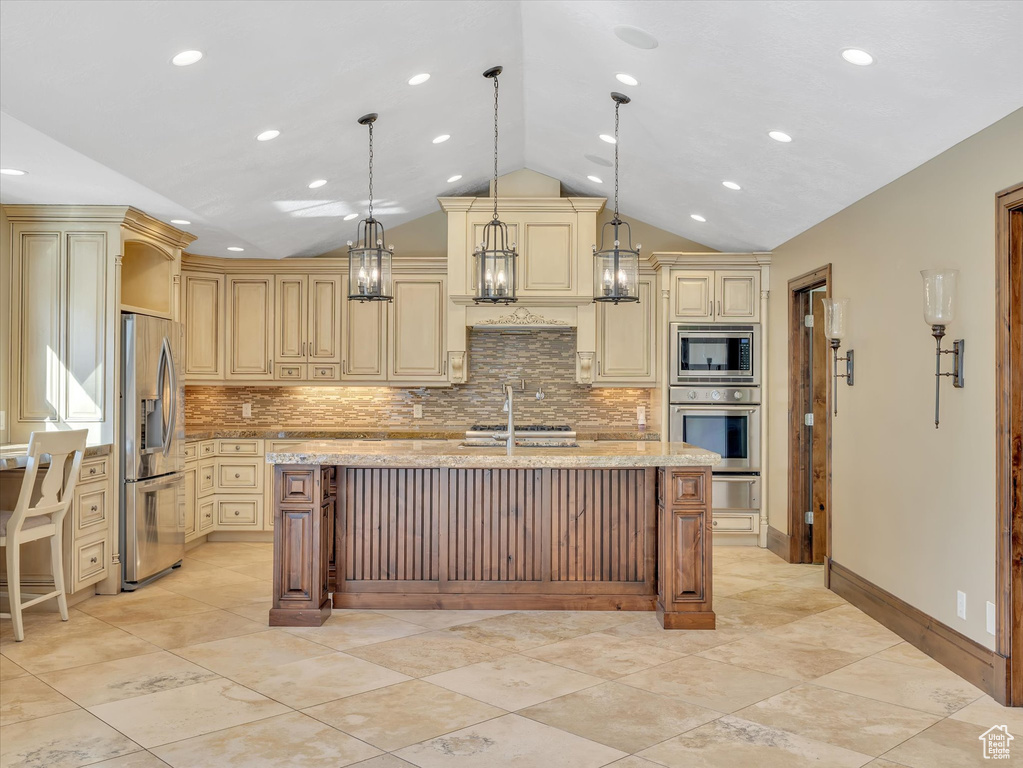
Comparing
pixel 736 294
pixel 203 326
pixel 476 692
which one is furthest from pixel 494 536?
pixel 203 326

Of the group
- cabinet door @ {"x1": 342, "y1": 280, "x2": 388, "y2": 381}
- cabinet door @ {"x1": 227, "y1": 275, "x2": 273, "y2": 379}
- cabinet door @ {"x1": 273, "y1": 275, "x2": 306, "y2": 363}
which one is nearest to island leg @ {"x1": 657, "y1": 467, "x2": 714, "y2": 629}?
cabinet door @ {"x1": 342, "y1": 280, "x2": 388, "y2": 381}

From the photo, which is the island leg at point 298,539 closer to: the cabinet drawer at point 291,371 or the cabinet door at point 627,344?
the cabinet drawer at point 291,371

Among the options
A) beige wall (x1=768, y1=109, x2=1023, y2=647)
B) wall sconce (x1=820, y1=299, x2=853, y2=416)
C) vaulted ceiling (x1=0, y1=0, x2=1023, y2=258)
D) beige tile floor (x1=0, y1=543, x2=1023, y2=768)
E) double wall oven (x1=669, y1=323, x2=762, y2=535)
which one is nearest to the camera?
beige tile floor (x1=0, y1=543, x2=1023, y2=768)

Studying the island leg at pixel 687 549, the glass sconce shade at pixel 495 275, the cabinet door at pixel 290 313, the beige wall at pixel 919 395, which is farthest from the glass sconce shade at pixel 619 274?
the cabinet door at pixel 290 313

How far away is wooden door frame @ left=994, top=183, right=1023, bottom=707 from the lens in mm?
3227

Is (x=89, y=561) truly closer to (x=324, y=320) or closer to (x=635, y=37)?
(x=324, y=320)

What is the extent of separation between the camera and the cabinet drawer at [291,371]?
702 centimetres

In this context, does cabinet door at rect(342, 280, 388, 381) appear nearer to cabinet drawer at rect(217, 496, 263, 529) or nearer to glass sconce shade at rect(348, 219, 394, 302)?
cabinet drawer at rect(217, 496, 263, 529)

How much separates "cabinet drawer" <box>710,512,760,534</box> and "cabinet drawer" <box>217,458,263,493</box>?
12.8 feet

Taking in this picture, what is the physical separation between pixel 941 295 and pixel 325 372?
4999mm

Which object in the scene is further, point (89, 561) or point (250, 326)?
point (250, 326)

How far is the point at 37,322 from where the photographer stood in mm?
4988

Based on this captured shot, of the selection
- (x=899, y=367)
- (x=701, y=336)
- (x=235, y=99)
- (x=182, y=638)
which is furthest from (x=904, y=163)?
(x=182, y=638)
